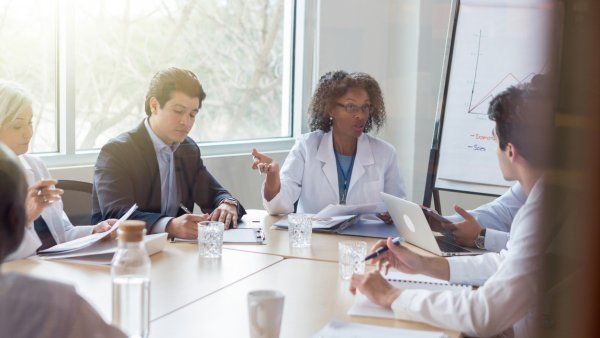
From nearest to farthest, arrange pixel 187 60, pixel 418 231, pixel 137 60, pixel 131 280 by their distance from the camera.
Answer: pixel 131 280 < pixel 418 231 < pixel 137 60 < pixel 187 60

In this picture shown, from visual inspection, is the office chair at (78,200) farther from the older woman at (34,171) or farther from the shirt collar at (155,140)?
the shirt collar at (155,140)

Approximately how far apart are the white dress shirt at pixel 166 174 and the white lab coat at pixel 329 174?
498mm

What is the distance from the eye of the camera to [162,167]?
111 inches

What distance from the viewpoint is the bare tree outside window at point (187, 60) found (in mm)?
3381

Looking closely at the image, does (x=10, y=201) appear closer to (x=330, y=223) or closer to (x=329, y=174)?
(x=330, y=223)

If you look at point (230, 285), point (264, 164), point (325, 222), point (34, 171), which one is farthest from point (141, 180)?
point (230, 285)

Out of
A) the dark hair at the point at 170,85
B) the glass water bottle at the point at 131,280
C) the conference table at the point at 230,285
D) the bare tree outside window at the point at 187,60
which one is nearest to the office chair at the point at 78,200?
the dark hair at the point at 170,85

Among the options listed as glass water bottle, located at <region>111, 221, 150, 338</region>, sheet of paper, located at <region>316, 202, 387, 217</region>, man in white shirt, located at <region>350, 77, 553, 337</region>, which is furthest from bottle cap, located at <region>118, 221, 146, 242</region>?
sheet of paper, located at <region>316, 202, 387, 217</region>

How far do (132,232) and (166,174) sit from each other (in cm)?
178

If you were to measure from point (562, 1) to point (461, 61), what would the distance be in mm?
3087

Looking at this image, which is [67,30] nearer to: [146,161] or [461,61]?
[146,161]

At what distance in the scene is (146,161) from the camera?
275 cm

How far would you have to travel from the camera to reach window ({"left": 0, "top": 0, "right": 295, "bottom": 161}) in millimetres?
3158

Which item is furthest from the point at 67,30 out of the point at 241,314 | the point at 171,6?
the point at 241,314
